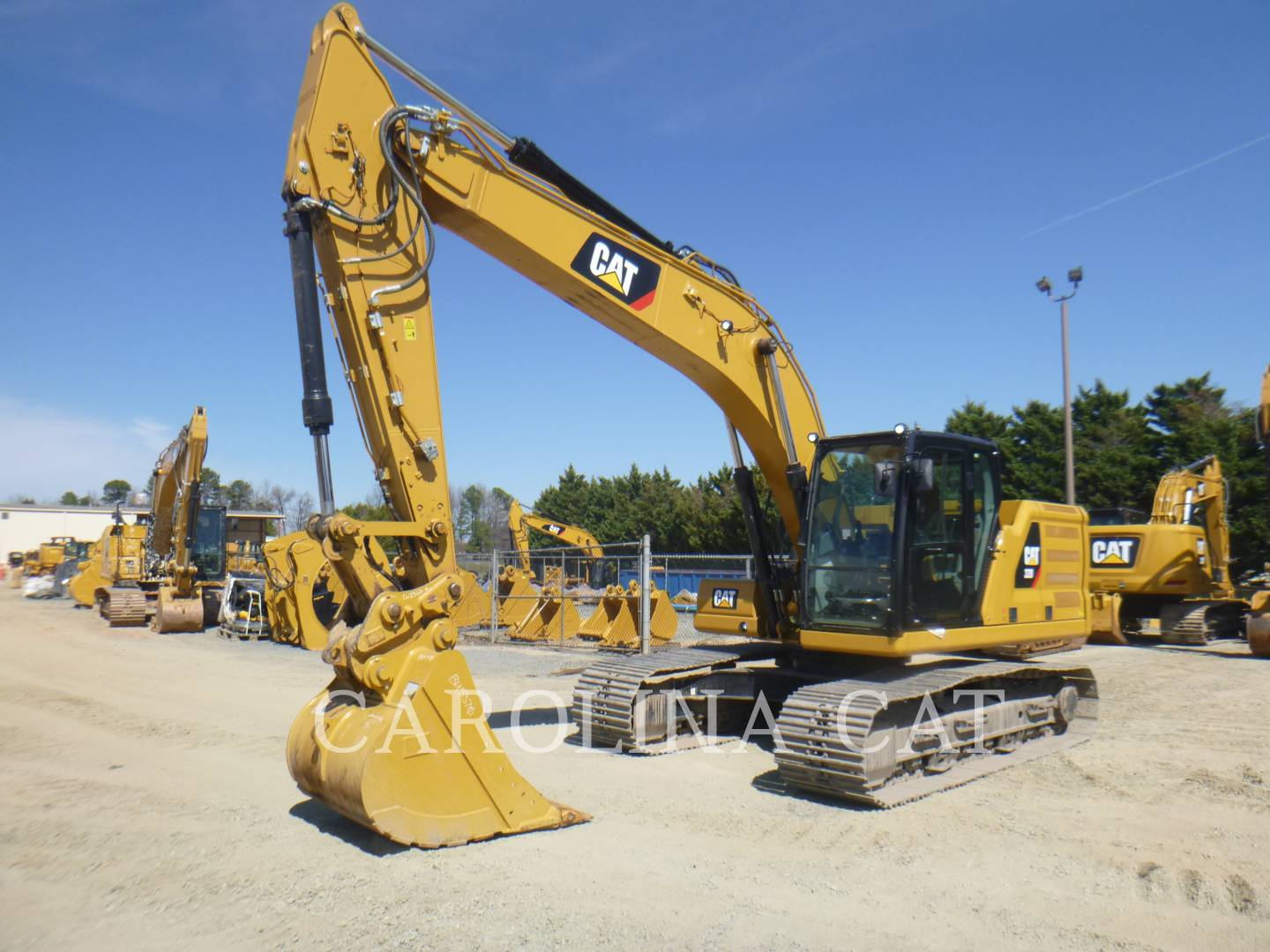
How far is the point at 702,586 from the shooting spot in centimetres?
887

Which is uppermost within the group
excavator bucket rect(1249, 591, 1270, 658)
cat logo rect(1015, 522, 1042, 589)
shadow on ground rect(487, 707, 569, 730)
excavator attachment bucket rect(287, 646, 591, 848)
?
cat logo rect(1015, 522, 1042, 589)

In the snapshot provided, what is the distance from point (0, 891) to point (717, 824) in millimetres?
3801

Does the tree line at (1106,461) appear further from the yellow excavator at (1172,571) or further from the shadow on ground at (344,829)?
the shadow on ground at (344,829)

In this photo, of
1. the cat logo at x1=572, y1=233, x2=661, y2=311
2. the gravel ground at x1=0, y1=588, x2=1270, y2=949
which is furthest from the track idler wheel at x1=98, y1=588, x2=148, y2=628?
the cat logo at x1=572, y1=233, x2=661, y2=311

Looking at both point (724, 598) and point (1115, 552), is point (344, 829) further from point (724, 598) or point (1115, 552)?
point (1115, 552)

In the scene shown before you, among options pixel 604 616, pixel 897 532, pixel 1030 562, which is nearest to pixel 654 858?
pixel 897 532

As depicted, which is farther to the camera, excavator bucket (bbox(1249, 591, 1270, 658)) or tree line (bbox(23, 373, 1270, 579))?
tree line (bbox(23, 373, 1270, 579))

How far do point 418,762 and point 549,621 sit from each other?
12469 millimetres

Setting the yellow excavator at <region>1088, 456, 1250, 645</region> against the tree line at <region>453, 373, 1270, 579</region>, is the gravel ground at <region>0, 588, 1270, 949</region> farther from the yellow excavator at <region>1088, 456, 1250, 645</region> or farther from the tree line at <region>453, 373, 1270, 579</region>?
the tree line at <region>453, 373, 1270, 579</region>

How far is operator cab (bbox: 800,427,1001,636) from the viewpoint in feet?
22.9

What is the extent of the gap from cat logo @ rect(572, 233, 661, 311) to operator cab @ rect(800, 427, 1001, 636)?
6.29 ft

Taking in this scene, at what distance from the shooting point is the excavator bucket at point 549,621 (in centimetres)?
1733

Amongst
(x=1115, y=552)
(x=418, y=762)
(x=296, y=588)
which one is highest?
(x=1115, y=552)

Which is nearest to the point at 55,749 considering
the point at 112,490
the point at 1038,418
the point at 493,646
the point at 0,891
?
the point at 0,891
